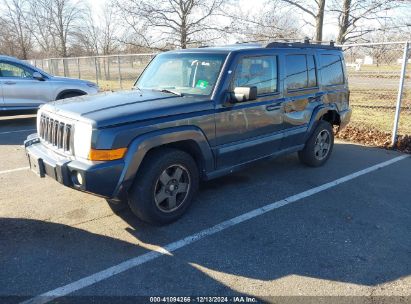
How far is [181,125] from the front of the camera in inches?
149

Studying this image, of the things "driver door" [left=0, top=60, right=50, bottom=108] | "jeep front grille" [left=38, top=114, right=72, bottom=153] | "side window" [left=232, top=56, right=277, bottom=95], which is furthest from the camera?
"driver door" [left=0, top=60, right=50, bottom=108]

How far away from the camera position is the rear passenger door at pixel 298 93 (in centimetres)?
503

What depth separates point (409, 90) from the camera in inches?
690

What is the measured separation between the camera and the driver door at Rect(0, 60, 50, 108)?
9.20 metres

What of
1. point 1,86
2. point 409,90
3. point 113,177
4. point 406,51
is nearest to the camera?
point 113,177

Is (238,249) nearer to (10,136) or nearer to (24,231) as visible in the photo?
(24,231)

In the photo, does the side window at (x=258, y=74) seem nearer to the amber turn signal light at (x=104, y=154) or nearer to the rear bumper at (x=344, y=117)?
the amber turn signal light at (x=104, y=154)

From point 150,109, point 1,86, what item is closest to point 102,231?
point 150,109

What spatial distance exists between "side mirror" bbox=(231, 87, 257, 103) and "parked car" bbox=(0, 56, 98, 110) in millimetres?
7001

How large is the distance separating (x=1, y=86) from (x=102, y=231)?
7203 millimetres

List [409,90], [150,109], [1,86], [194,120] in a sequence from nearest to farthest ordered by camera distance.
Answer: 1. [150,109]
2. [194,120]
3. [1,86]
4. [409,90]

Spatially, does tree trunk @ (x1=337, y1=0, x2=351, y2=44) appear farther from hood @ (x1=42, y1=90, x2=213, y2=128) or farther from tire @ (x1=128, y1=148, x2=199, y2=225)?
tire @ (x1=128, y1=148, x2=199, y2=225)

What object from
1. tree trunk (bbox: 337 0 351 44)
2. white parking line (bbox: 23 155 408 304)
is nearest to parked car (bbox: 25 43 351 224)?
white parking line (bbox: 23 155 408 304)

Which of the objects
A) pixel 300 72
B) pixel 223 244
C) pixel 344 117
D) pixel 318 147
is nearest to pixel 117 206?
pixel 223 244
